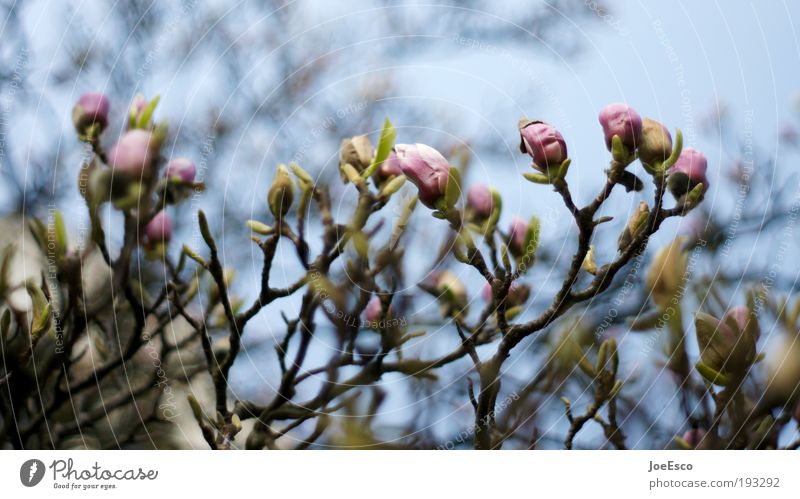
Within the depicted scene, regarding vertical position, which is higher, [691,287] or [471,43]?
[471,43]

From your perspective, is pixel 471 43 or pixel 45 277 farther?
pixel 471 43

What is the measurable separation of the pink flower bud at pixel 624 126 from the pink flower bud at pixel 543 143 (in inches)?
1.2

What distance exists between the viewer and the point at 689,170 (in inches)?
20.5

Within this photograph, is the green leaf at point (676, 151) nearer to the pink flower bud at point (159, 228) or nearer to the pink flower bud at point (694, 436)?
the pink flower bud at point (694, 436)

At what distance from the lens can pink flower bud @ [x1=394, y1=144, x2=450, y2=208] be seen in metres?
0.48

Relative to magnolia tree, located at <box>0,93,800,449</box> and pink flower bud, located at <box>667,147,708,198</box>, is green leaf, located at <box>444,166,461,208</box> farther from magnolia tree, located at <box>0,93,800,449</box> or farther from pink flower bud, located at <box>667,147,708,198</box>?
pink flower bud, located at <box>667,147,708,198</box>

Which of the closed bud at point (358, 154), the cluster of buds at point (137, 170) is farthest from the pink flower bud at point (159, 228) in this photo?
the closed bud at point (358, 154)

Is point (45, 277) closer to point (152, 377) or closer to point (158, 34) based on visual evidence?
point (152, 377)

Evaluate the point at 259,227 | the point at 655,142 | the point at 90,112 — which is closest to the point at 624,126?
the point at 655,142

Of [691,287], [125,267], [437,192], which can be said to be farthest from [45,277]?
[691,287]

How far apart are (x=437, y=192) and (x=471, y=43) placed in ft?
0.72

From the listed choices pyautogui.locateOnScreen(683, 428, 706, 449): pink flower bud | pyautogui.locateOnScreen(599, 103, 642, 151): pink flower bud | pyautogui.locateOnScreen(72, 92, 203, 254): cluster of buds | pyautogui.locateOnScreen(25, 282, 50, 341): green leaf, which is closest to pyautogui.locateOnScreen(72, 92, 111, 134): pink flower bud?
pyautogui.locateOnScreen(72, 92, 203, 254): cluster of buds

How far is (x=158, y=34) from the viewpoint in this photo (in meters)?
0.62

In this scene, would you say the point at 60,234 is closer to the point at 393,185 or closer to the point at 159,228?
the point at 159,228
